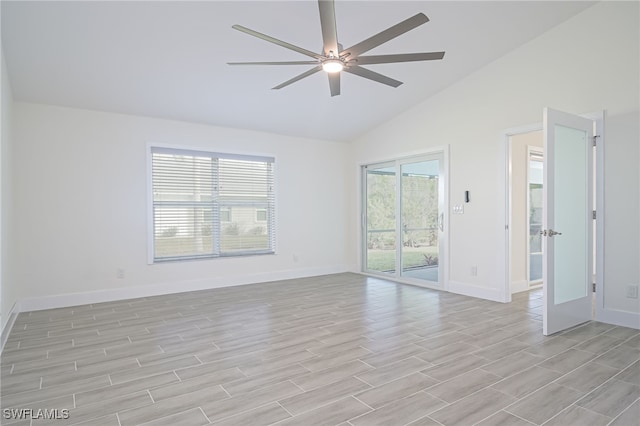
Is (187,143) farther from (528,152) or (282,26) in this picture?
(528,152)

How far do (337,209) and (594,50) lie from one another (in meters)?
4.58

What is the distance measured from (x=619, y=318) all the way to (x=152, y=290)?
570 cm

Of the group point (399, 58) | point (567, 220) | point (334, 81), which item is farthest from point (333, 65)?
point (567, 220)

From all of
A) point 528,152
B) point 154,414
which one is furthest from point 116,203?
point 528,152

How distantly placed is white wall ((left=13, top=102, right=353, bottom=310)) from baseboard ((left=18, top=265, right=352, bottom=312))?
0.04ft

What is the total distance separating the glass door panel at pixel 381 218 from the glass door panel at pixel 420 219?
0.26m

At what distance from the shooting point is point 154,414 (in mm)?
2158

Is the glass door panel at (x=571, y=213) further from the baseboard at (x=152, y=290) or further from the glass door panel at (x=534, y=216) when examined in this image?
the baseboard at (x=152, y=290)

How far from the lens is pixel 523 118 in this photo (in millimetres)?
4613

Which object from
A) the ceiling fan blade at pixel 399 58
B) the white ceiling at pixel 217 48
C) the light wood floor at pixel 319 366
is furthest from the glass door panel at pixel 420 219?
the ceiling fan blade at pixel 399 58

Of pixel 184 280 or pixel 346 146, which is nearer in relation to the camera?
pixel 184 280

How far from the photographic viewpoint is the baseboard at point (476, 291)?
4.84 metres

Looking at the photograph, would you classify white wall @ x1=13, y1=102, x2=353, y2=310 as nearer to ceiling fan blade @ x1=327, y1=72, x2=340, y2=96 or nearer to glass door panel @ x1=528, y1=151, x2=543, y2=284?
ceiling fan blade @ x1=327, y1=72, x2=340, y2=96

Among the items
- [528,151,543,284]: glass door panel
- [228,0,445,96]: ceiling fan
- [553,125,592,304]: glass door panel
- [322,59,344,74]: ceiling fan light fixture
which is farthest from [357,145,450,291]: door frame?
[322,59,344,74]: ceiling fan light fixture
